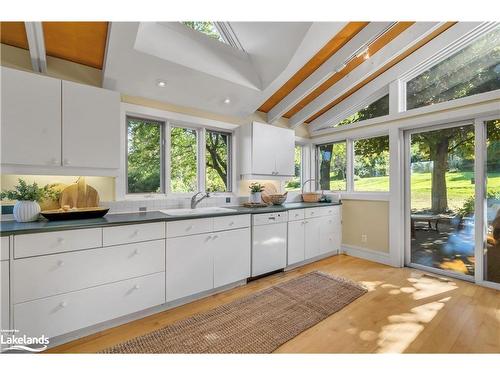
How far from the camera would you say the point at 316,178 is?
4.91 meters

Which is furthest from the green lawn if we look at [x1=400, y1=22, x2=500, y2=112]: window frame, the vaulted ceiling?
the vaulted ceiling

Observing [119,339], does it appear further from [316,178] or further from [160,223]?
[316,178]

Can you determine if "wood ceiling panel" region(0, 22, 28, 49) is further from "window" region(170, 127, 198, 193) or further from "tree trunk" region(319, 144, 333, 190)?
"tree trunk" region(319, 144, 333, 190)

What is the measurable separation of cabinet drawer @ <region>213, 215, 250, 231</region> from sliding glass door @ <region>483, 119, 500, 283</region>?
2941 millimetres

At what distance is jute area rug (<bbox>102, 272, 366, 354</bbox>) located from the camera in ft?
6.10

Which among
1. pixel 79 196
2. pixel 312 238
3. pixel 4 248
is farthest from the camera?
pixel 312 238

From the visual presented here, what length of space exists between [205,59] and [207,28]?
453 millimetres

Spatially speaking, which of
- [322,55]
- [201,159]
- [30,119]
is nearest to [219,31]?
A: [322,55]

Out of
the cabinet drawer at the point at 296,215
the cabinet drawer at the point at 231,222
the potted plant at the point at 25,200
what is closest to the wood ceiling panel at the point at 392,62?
the cabinet drawer at the point at 296,215

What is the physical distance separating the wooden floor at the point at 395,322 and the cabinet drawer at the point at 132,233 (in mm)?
767

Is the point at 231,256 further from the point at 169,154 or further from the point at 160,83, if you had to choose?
the point at 160,83

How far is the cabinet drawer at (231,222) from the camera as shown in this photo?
270cm

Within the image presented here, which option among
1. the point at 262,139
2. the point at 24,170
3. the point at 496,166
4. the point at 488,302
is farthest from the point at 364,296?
the point at 24,170

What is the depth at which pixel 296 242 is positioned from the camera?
11.6 feet
